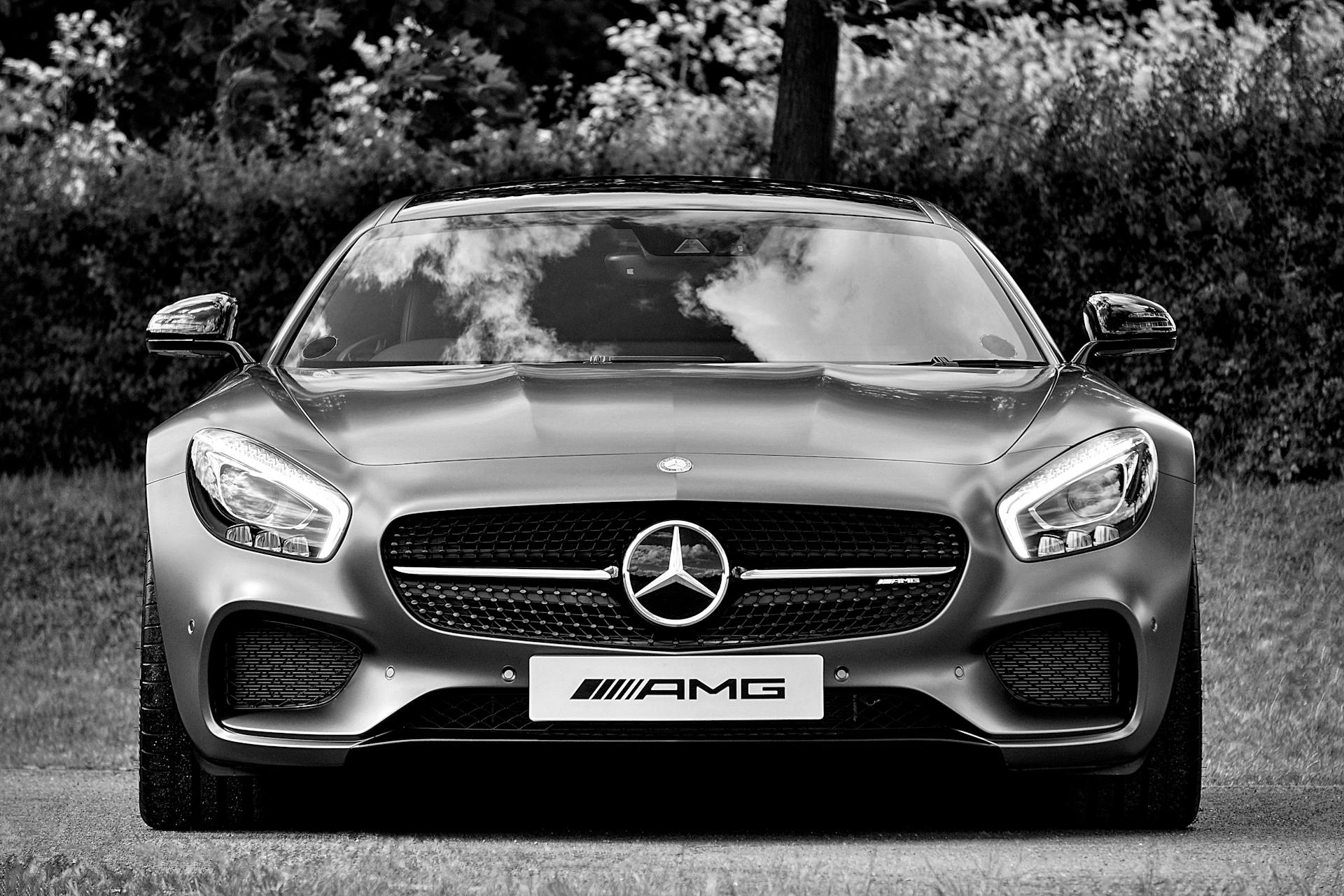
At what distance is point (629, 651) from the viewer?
429 cm

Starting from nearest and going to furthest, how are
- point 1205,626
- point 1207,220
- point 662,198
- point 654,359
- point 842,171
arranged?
point 654,359, point 662,198, point 1205,626, point 1207,220, point 842,171

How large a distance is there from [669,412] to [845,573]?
53 centimetres

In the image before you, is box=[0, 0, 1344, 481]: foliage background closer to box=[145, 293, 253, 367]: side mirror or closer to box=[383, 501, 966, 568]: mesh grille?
box=[145, 293, 253, 367]: side mirror

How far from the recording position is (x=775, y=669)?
4.31 meters

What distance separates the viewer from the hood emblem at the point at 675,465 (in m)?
4.37

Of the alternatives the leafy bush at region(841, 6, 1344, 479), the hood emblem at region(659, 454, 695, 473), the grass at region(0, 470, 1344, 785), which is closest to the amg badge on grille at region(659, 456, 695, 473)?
the hood emblem at region(659, 454, 695, 473)

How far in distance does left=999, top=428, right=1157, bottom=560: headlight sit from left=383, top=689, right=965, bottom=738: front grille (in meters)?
0.38

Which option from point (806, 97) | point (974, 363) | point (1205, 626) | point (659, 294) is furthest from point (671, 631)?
point (806, 97)

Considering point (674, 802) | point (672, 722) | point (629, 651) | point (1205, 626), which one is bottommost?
point (1205, 626)

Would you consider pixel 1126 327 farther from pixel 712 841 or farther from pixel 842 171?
pixel 842 171

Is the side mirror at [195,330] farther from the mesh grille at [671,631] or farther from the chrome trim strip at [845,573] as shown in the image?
the chrome trim strip at [845,573]

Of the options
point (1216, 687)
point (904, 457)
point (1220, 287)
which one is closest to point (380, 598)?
point (904, 457)

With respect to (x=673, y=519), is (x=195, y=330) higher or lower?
lower

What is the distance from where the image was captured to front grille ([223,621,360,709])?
14.5 feet
